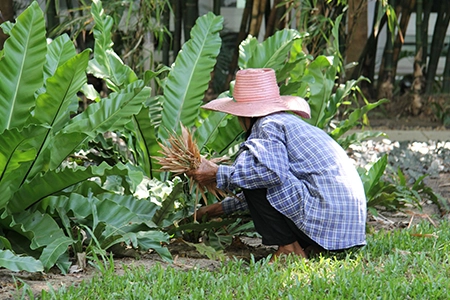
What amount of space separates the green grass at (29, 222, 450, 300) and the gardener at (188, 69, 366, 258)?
148 millimetres

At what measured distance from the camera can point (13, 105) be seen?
3348 millimetres

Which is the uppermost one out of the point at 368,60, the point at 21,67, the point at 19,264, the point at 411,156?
the point at 21,67

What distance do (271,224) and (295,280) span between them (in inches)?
19.3

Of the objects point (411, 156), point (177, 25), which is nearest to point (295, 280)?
point (411, 156)

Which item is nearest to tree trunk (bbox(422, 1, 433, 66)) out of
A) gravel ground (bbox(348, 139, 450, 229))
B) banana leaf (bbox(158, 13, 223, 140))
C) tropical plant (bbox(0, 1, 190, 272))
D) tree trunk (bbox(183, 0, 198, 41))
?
gravel ground (bbox(348, 139, 450, 229))

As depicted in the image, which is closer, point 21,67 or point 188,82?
point 21,67

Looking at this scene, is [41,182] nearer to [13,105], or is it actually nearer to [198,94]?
[13,105]

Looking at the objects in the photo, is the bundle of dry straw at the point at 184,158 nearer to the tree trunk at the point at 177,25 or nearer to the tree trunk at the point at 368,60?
the tree trunk at the point at 177,25

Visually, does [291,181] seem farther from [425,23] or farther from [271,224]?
[425,23]

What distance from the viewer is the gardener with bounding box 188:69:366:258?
3.35 meters

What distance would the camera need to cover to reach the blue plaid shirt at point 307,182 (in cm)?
335

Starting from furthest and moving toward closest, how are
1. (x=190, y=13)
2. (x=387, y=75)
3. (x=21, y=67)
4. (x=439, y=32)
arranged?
(x=387, y=75) < (x=439, y=32) < (x=190, y=13) < (x=21, y=67)

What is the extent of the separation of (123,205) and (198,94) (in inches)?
40.3

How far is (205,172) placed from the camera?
137 inches
